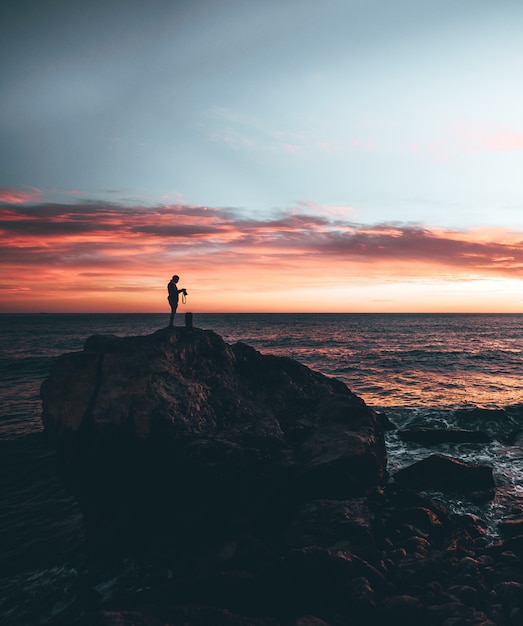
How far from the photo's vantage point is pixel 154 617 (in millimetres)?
6922

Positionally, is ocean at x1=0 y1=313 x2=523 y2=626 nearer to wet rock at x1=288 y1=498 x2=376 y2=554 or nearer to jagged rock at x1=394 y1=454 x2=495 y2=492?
jagged rock at x1=394 y1=454 x2=495 y2=492

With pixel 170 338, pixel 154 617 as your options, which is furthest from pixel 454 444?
pixel 154 617

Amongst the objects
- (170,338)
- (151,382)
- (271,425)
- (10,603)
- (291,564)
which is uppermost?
→ (170,338)

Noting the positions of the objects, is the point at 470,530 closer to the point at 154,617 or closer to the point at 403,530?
the point at 403,530

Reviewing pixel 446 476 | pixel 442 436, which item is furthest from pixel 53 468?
pixel 442 436

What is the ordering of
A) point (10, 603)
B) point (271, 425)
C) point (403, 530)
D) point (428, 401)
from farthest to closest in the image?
point (428, 401)
point (271, 425)
point (403, 530)
point (10, 603)

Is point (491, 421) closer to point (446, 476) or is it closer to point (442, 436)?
point (442, 436)

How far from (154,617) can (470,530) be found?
28.8ft

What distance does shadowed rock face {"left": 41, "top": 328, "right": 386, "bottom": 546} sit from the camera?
11008 millimetres

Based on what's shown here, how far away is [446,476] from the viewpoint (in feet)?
44.2

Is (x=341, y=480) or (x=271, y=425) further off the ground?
(x=271, y=425)

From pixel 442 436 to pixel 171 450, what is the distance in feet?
45.9

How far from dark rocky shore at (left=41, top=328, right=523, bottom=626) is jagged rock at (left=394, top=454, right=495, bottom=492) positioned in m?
0.04

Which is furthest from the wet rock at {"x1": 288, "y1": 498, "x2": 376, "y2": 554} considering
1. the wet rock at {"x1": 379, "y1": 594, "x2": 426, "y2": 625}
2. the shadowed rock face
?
the wet rock at {"x1": 379, "y1": 594, "x2": 426, "y2": 625}
